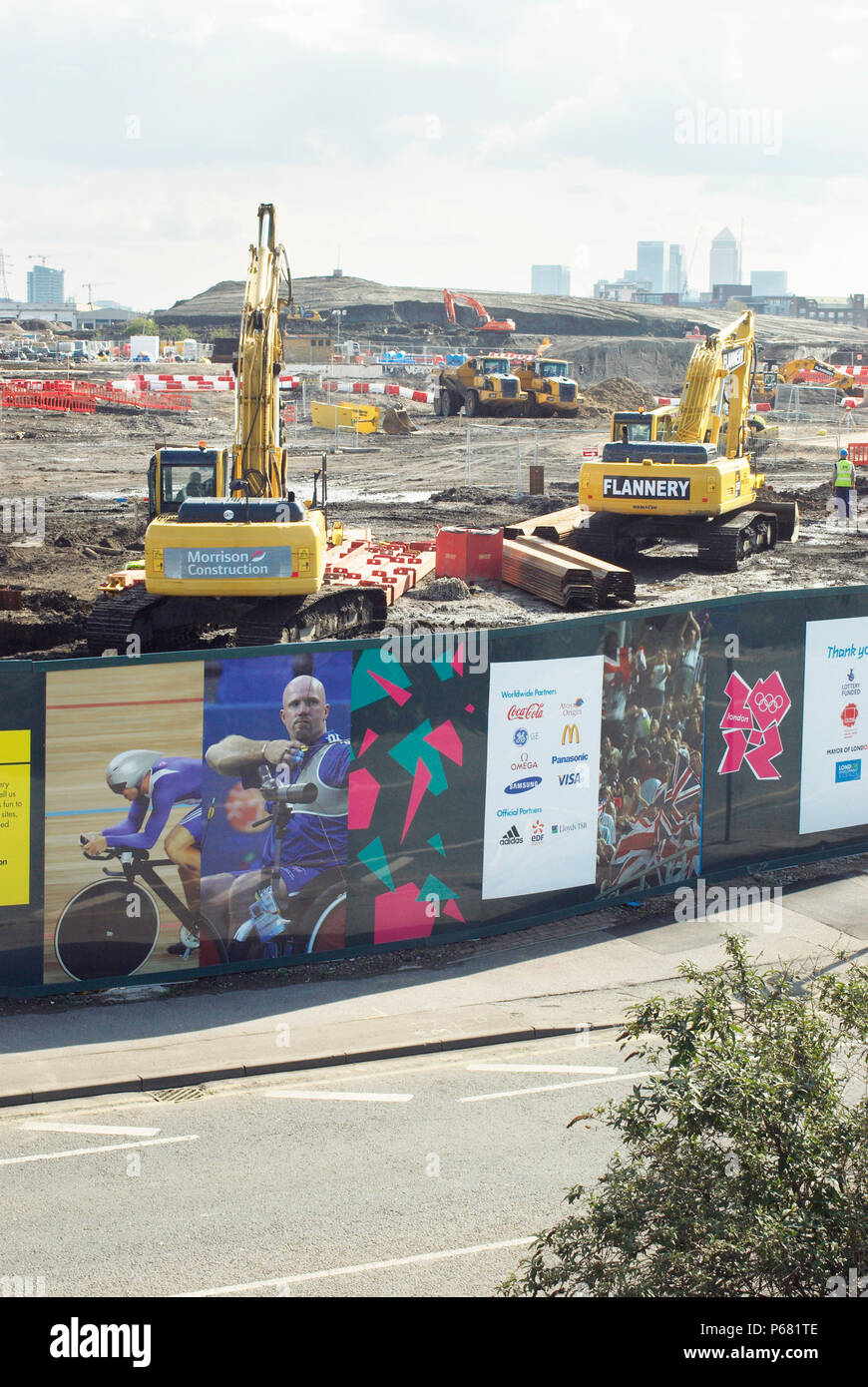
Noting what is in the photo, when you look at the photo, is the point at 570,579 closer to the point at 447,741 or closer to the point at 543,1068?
the point at 447,741

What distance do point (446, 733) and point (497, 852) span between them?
1.06 m

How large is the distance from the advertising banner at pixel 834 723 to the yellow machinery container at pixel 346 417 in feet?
130

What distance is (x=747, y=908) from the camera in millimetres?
11812

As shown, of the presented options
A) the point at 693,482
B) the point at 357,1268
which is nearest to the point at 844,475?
the point at 693,482

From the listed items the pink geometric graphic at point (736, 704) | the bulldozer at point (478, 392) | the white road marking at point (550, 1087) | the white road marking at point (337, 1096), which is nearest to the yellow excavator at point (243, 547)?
the pink geometric graphic at point (736, 704)

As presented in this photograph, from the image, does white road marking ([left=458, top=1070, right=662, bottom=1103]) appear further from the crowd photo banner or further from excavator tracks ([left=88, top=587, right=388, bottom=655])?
excavator tracks ([left=88, top=587, right=388, bottom=655])

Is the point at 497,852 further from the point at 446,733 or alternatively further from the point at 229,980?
the point at 229,980

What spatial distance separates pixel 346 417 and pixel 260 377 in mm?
32922

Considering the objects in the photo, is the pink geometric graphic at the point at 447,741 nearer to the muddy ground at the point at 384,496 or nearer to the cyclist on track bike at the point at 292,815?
the cyclist on track bike at the point at 292,815

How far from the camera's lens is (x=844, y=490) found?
3347 centimetres

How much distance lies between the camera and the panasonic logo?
2673cm

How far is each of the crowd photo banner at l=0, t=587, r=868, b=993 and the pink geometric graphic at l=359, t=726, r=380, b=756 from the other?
0.01 metres

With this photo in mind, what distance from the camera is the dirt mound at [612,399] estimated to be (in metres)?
60.6
